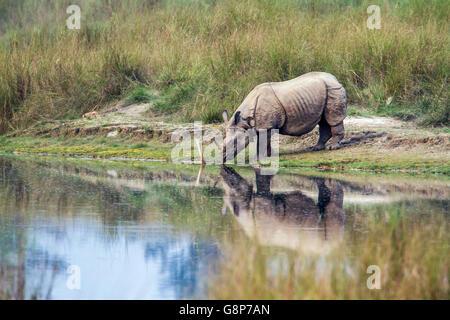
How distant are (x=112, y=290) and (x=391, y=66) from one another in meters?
11.0

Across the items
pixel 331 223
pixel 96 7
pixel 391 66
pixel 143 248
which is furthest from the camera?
pixel 96 7

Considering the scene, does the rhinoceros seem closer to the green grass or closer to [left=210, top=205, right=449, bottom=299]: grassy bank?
the green grass

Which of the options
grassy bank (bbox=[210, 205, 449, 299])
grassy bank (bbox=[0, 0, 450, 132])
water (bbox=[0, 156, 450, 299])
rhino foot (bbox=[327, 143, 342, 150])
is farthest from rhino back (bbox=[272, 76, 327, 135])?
grassy bank (bbox=[210, 205, 449, 299])

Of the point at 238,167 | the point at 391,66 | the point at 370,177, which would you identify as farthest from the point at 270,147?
the point at 391,66

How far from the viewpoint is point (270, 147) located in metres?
13.5

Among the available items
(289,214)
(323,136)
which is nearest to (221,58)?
(323,136)

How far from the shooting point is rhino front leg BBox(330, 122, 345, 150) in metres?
13.3

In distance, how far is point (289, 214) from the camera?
28.0 feet

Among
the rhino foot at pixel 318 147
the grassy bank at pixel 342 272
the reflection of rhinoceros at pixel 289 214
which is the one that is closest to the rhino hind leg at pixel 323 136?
the rhino foot at pixel 318 147

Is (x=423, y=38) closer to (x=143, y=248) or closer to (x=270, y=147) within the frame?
(x=270, y=147)

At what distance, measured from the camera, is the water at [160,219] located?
6.07 m

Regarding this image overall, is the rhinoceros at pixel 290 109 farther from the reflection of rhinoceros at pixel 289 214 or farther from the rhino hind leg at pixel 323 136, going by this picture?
the reflection of rhinoceros at pixel 289 214

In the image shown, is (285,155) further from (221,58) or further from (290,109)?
(221,58)

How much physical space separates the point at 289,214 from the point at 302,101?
15.7 ft
